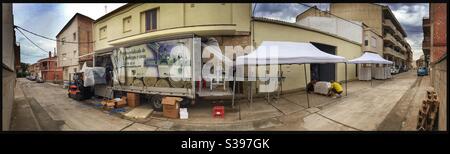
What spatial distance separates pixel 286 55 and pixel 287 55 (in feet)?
0.08

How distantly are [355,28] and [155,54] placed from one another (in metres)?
5.44

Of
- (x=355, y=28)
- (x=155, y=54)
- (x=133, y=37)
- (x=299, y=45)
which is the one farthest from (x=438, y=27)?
(x=133, y=37)

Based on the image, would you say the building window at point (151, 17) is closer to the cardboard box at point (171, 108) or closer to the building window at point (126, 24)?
the building window at point (126, 24)

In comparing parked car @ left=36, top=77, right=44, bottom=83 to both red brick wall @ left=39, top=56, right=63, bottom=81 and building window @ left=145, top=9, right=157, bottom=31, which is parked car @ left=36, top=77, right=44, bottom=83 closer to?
red brick wall @ left=39, top=56, right=63, bottom=81

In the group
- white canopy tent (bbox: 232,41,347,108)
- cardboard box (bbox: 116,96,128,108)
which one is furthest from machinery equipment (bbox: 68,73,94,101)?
white canopy tent (bbox: 232,41,347,108)

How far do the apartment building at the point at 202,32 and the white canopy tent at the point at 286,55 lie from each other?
0.98 ft

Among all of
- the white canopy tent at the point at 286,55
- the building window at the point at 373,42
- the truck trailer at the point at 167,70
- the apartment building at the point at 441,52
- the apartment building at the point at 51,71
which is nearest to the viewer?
the apartment building at the point at 441,52

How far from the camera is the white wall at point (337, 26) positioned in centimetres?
447

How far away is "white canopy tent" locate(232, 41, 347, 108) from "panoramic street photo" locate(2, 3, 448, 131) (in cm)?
3

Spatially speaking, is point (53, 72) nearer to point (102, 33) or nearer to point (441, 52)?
point (102, 33)

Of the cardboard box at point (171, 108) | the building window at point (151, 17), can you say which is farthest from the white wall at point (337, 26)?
the building window at point (151, 17)

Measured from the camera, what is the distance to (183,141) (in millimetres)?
2291

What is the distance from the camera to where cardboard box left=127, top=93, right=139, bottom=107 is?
472 centimetres

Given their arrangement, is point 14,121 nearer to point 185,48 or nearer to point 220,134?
point 185,48
